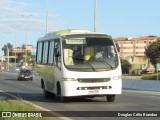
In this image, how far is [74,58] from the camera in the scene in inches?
751

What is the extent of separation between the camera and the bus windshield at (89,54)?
62.0 feet

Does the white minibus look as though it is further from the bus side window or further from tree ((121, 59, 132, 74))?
tree ((121, 59, 132, 74))

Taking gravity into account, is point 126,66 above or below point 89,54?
below

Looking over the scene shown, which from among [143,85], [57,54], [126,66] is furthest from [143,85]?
[126,66]

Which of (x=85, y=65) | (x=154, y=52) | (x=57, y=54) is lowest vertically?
(x=154, y=52)

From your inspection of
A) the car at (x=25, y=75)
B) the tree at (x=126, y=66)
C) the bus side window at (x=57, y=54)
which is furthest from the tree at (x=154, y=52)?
the bus side window at (x=57, y=54)

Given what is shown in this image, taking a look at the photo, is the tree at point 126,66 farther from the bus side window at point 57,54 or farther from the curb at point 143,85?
the bus side window at point 57,54

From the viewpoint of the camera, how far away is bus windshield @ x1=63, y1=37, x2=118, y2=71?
18.9 meters

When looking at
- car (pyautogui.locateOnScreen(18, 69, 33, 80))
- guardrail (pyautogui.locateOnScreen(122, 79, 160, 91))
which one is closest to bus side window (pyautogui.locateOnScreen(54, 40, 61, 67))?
guardrail (pyautogui.locateOnScreen(122, 79, 160, 91))

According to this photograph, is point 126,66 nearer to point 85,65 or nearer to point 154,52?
point 154,52

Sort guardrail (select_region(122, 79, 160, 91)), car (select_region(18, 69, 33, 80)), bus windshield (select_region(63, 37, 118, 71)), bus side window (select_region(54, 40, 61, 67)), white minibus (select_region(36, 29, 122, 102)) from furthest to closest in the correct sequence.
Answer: car (select_region(18, 69, 33, 80)), guardrail (select_region(122, 79, 160, 91)), bus side window (select_region(54, 40, 61, 67)), bus windshield (select_region(63, 37, 118, 71)), white minibus (select_region(36, 29, 122, 102))

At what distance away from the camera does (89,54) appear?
19.2 meters

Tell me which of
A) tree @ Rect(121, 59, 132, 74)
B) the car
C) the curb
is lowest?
tree @ Rect(121, 59, 132, 74)

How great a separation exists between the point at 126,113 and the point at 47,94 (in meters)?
8.74
